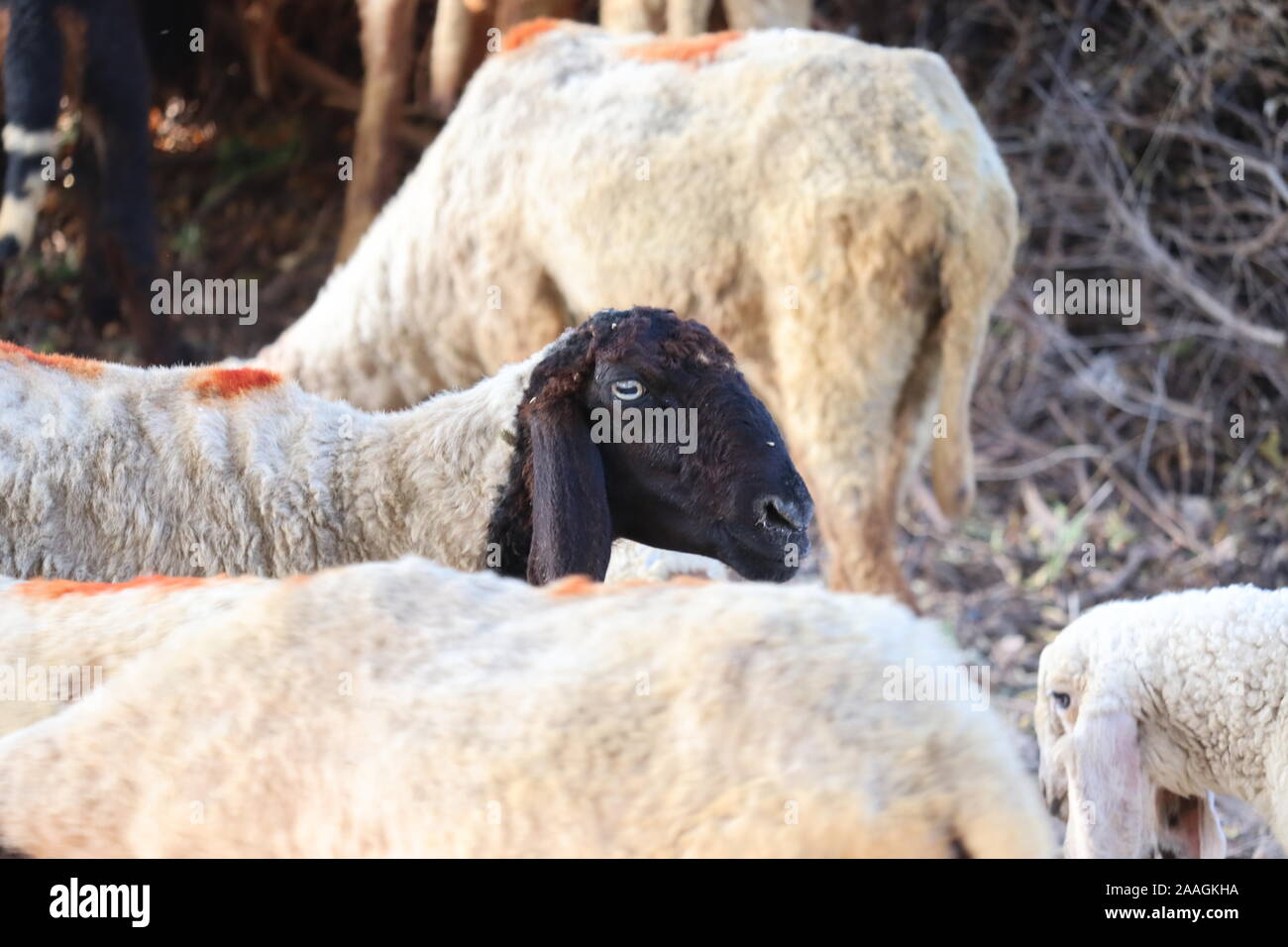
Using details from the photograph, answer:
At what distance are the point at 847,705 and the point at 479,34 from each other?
730 cm

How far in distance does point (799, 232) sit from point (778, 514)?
6.38ft

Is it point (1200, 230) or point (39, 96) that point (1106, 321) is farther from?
point (39, 96)

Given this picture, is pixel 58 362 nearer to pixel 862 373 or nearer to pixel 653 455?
pixel 653 455

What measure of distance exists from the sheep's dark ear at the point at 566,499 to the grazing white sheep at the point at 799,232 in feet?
6.24

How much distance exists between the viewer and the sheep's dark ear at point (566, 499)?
11.5 ft

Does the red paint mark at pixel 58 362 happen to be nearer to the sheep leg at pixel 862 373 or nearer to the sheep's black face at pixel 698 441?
the sheep's black face at pixel 698 441

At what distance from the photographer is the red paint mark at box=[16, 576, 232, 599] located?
8.66ft

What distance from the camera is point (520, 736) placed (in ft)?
6.50

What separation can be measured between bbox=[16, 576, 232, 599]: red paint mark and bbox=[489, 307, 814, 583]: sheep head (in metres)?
0.98

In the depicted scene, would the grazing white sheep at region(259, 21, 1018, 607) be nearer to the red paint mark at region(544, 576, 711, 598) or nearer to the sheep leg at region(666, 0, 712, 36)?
the sheep leg at region(666, 0, 712, 36)

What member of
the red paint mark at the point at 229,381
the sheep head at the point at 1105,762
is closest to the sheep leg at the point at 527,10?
the red paint mark at the point at 229,381

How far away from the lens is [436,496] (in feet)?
12.7

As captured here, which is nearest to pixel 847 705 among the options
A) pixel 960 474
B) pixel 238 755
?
pixel 238 755

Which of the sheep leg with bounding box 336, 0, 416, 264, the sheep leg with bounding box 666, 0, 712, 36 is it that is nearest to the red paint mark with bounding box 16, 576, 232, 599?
the sheep leg with bounding box 666, 0, 712, 36
